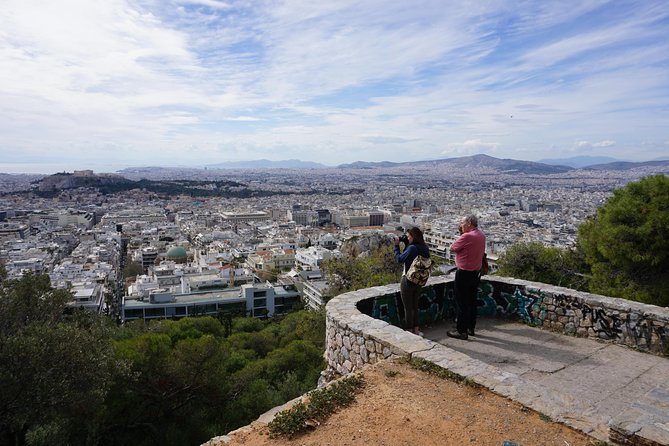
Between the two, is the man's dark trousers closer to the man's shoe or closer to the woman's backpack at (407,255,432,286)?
the man's shoe

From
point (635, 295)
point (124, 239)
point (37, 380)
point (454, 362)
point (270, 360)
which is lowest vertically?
point (124, 239)

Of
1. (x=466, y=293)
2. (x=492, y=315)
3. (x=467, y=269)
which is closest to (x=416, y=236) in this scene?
(x=467, y=269)

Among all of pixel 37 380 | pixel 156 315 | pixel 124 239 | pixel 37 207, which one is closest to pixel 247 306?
pixel 156 315

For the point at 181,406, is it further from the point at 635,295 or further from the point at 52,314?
the point at 635,295

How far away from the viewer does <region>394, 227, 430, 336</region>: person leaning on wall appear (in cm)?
446

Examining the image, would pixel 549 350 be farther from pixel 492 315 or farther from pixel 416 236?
pixel 416 236

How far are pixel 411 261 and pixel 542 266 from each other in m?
7.57

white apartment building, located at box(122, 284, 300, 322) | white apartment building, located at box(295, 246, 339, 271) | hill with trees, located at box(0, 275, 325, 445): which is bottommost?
white apartment building, located at box(122, 284, 300, 322)

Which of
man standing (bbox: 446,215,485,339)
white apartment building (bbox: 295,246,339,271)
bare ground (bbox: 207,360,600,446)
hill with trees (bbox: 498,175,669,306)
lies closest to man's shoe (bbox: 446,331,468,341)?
man standing (bbox: 446,215,485,339)

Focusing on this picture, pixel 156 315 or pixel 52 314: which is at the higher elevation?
pixel 52 314

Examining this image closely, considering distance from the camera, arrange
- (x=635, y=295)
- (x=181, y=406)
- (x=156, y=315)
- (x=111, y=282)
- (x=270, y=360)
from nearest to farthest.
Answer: (x=635, y=295) < (x=181, y=406) < (x=270, y=360) < (x=156, y=315) < (x=111, y=282)

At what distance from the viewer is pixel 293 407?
10.1 feet

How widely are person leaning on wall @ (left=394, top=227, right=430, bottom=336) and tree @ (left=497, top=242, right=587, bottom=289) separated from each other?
6390 millimetres

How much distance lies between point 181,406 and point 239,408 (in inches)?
39.0
